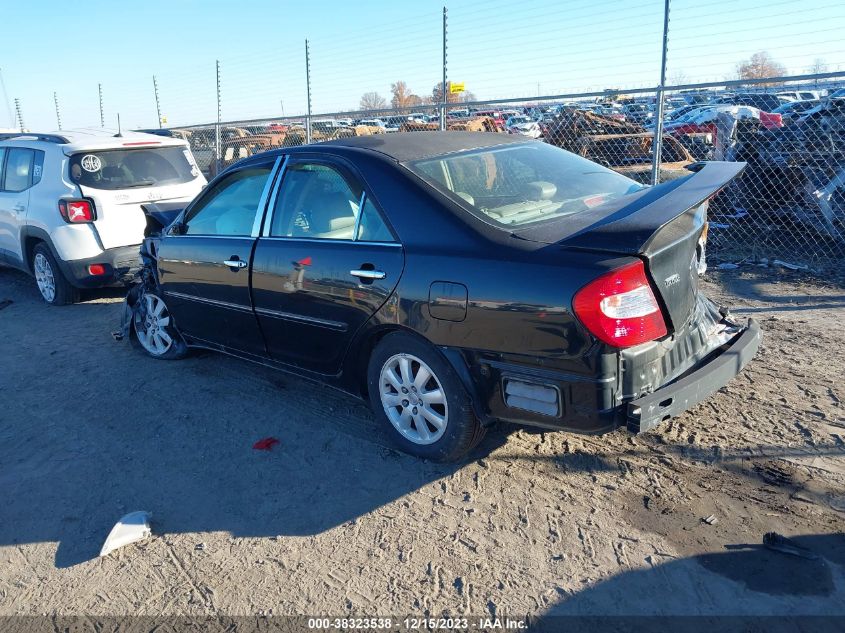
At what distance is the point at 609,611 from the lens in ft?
8.73

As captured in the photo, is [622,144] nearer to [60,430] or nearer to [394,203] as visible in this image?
[394,203]

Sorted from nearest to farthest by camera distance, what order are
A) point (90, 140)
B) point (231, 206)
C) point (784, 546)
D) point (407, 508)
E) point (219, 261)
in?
point (784, 546) < point (407, 508) < point (219, 261) < point (231, 206) < point (90, 140)

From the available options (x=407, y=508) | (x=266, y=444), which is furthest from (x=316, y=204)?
(x=407, y=508)

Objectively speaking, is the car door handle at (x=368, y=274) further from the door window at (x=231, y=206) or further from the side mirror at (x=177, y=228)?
the side mirror at (x=177, y=228)

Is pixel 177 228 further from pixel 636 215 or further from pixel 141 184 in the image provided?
pixel 636 215

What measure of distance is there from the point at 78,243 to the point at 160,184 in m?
1.08

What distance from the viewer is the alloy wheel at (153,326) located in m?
5.66

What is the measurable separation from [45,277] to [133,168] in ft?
5.05

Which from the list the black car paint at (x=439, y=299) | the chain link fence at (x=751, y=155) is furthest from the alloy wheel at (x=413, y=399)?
the chain link fence at (x=751, y=155)

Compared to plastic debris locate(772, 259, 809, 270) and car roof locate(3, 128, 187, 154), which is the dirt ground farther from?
car roof locate(3, 128, 187, 154)

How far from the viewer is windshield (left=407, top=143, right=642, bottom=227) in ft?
12.0

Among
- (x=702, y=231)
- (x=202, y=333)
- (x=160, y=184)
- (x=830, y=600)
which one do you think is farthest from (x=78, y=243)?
(x=830, y=600)

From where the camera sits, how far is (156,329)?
5.71 m

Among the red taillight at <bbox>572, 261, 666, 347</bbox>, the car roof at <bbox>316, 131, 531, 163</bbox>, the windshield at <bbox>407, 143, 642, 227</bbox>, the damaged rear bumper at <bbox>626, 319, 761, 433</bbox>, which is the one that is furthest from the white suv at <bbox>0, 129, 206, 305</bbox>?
the damaged rear bumper at <bbox>626, 319, 761, 433</bbox>
